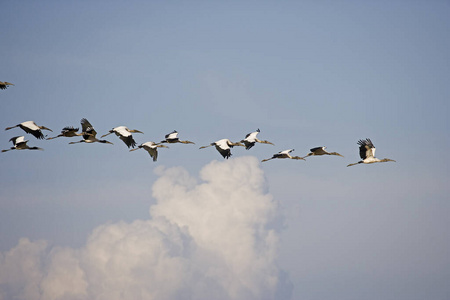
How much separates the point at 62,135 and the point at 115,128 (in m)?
4.57

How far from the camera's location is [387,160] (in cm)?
6181

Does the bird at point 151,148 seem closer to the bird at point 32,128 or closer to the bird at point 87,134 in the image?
the bird at point 87,134

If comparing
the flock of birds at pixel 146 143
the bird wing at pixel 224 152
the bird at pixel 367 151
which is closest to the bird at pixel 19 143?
the flock of birds at pixel 146 143

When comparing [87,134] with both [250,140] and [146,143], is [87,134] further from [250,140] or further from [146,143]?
[250,140]

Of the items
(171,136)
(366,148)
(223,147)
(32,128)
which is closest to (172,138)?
(171,136)

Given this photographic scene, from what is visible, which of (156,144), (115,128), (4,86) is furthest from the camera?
(156,144)

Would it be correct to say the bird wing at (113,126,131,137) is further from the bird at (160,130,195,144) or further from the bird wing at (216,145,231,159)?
the bird wing at (216,145,231,159)

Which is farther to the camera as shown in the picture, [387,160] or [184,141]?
[184,141]

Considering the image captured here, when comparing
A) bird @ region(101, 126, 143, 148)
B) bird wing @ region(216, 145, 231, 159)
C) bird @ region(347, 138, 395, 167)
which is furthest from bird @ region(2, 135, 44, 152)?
bird @ region(347, 138, 395, 167)

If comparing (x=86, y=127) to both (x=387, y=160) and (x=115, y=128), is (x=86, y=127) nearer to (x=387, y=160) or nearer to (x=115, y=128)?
(x=115, y=128)

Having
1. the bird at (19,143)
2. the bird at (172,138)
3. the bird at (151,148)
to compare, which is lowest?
the bird at (19,143)

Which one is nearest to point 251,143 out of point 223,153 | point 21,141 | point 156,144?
point 223,153

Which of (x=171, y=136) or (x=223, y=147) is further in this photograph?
(x=171, y=136)

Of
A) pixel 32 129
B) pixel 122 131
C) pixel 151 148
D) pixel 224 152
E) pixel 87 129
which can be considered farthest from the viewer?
pixel 151 148
